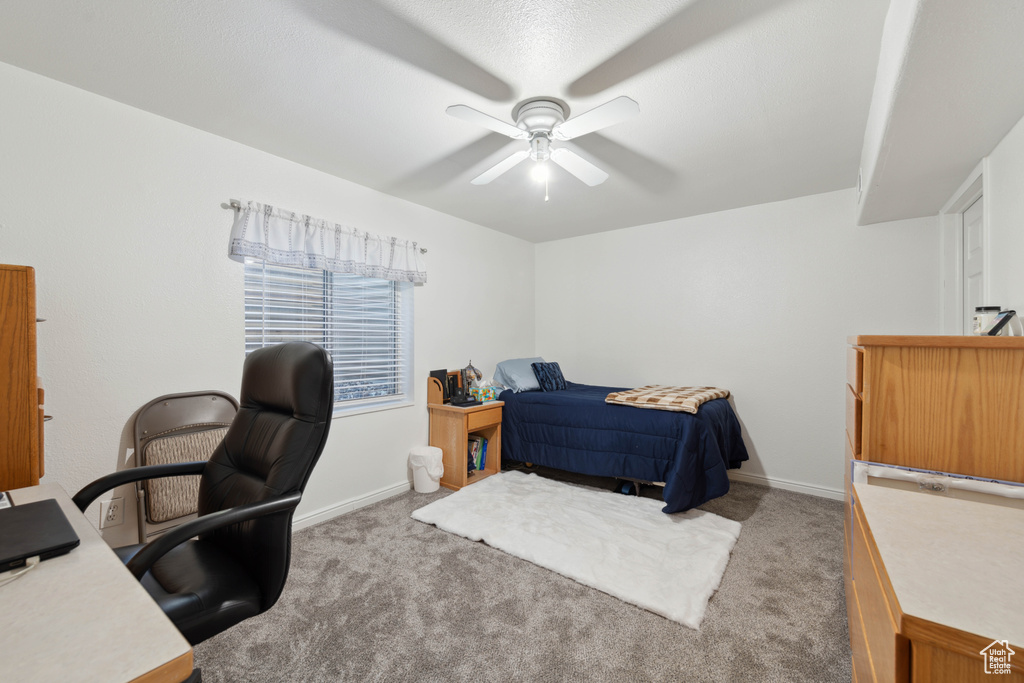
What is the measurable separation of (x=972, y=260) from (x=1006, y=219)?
978mm

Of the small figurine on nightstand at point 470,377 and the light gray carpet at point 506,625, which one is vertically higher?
the small figurine on nightstand at point 470,377

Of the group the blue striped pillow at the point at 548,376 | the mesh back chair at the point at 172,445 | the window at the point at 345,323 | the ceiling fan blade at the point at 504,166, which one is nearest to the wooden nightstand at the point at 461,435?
the window at the point at 345,323

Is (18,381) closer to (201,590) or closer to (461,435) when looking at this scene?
(201,590)

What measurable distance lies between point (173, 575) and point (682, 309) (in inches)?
150

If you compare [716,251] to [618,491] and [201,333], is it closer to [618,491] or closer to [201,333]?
[618,491]

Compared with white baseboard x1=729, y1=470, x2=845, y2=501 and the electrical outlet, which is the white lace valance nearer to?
the electrical outlet

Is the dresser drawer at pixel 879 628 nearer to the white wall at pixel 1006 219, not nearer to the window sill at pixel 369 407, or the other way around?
the white wall at pixel 1006 219

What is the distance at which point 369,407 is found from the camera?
10.5 ft

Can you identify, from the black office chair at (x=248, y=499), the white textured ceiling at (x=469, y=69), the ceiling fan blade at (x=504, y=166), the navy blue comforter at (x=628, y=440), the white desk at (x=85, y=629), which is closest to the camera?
the white desk at (x=85, y=629)

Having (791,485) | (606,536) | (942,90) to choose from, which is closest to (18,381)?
(606,536)

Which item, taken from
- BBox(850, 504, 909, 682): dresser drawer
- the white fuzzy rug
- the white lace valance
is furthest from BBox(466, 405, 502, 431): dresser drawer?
BBox(850, 504, 909, 682): dresser drawer

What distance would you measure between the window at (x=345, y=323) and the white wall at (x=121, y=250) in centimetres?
18

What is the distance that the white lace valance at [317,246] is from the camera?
8.16ft

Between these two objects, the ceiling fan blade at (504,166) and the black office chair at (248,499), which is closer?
the black office chair at (248,499)
